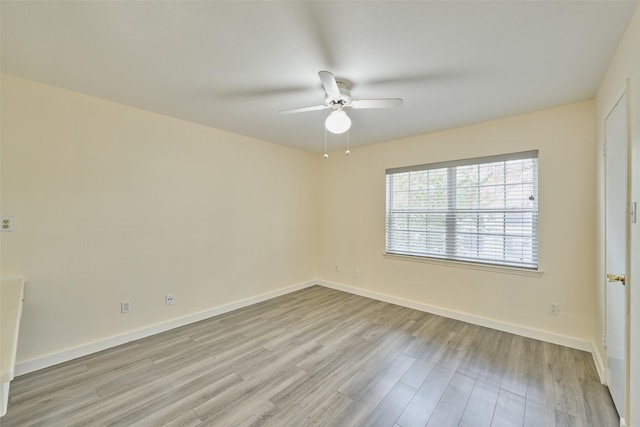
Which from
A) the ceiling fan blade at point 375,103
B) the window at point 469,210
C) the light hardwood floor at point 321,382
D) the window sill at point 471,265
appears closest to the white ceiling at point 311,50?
the ceiling fan blade at point 375,103

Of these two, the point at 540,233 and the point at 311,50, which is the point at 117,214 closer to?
the point at 311,50

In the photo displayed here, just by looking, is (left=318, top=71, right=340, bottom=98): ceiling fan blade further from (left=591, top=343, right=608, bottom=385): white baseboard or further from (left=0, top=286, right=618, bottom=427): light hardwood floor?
(left=591, top=343, right=608, bottom=385): white baseboard

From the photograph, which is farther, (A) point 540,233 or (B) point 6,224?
(A) point 540,233

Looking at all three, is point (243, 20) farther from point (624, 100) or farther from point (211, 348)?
point (211, 348)

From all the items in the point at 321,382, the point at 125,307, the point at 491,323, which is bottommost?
the point at 321,382

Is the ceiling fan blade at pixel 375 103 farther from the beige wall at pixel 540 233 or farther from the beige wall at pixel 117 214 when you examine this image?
the beige wall at pixel 117 214

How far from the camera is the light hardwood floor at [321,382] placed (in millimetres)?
1727

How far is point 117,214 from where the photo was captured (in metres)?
2.66

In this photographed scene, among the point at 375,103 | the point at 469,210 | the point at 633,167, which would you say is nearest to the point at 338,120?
the point at 375,103

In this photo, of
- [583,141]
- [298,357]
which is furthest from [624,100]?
[298,357]

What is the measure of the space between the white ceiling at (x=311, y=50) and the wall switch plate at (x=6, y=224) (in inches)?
45.7

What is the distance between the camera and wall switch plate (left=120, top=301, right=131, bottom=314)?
8.77 feet

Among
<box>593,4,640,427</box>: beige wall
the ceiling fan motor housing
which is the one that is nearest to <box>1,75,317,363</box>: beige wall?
the ceiling fan motor housing

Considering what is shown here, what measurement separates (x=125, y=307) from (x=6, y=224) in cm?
118
